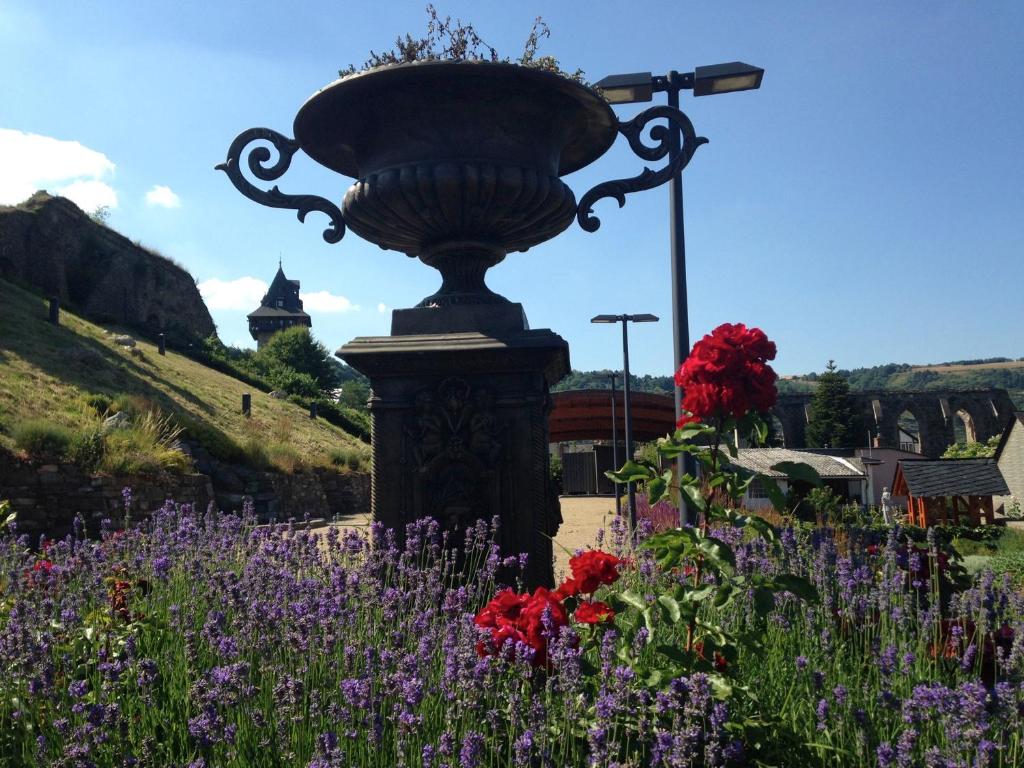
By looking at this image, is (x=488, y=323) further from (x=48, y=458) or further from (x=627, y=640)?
(x=48, y=458)

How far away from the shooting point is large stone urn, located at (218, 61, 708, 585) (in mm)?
3812

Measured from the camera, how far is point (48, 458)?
14133 mm

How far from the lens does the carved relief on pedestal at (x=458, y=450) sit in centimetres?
383

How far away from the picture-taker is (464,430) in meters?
3.86

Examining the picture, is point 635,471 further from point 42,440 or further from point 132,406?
point 132,406

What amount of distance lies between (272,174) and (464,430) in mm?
1826

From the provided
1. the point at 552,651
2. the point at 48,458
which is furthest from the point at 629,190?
A: the point at 48,458

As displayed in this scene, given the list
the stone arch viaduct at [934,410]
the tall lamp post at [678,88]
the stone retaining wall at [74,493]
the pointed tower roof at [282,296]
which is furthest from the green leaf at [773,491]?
the pointed tower roof at [282,296]

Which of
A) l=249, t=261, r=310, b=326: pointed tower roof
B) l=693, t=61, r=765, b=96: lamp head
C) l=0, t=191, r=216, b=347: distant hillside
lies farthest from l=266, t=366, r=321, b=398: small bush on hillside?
l=249, t=261, r=310, b=326: pointed tower roof

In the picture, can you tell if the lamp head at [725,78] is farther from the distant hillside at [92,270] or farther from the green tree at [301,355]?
the green tree at [301,355]

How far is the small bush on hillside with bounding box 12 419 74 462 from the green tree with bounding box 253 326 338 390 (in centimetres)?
3869

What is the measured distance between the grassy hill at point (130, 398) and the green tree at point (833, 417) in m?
38.6

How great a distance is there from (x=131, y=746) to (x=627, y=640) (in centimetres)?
150

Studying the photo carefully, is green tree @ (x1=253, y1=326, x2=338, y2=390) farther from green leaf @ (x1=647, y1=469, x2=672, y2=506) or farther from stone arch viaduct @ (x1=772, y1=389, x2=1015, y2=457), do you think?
green leaf @ (x1=647, y1=469, x2=672, y2=506)
